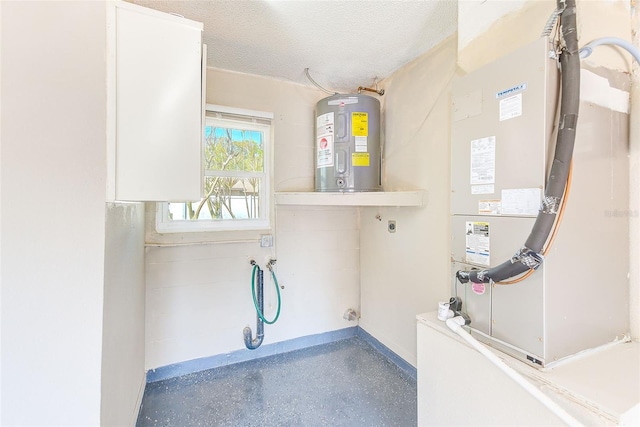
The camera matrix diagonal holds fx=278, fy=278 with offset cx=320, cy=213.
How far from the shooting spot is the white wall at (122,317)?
1.06 metres

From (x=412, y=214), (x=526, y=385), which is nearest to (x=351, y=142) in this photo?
(x=412, y=214)

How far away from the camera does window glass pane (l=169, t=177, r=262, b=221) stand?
2.27 meters

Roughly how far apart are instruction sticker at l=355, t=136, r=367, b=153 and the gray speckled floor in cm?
179

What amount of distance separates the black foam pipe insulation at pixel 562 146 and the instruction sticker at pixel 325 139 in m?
1.52

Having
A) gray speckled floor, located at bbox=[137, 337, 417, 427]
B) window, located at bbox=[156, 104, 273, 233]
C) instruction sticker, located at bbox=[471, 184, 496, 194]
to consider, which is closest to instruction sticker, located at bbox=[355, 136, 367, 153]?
window, located at bbox=[156, 104, 273, 233]

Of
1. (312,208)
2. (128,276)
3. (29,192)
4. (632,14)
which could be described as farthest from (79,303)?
(632,14)

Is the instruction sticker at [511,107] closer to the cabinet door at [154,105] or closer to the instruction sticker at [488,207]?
the instruction sticker at [488,207]

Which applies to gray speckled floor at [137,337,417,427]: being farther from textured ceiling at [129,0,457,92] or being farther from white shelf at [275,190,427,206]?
textured ceiling at [129,0,457,92]

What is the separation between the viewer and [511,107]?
1.05 m

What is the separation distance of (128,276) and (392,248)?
1905 mm

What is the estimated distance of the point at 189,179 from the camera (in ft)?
4.09

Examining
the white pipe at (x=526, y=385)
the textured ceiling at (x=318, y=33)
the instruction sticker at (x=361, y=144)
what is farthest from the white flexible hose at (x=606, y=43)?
the instruction sticker at (x=361, y=144)

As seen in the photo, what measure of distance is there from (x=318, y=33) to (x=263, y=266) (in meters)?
1.85

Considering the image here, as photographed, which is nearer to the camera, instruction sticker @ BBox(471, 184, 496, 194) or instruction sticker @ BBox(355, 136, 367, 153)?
instruction sticker @ BBox(471, 184, 496, 194)
